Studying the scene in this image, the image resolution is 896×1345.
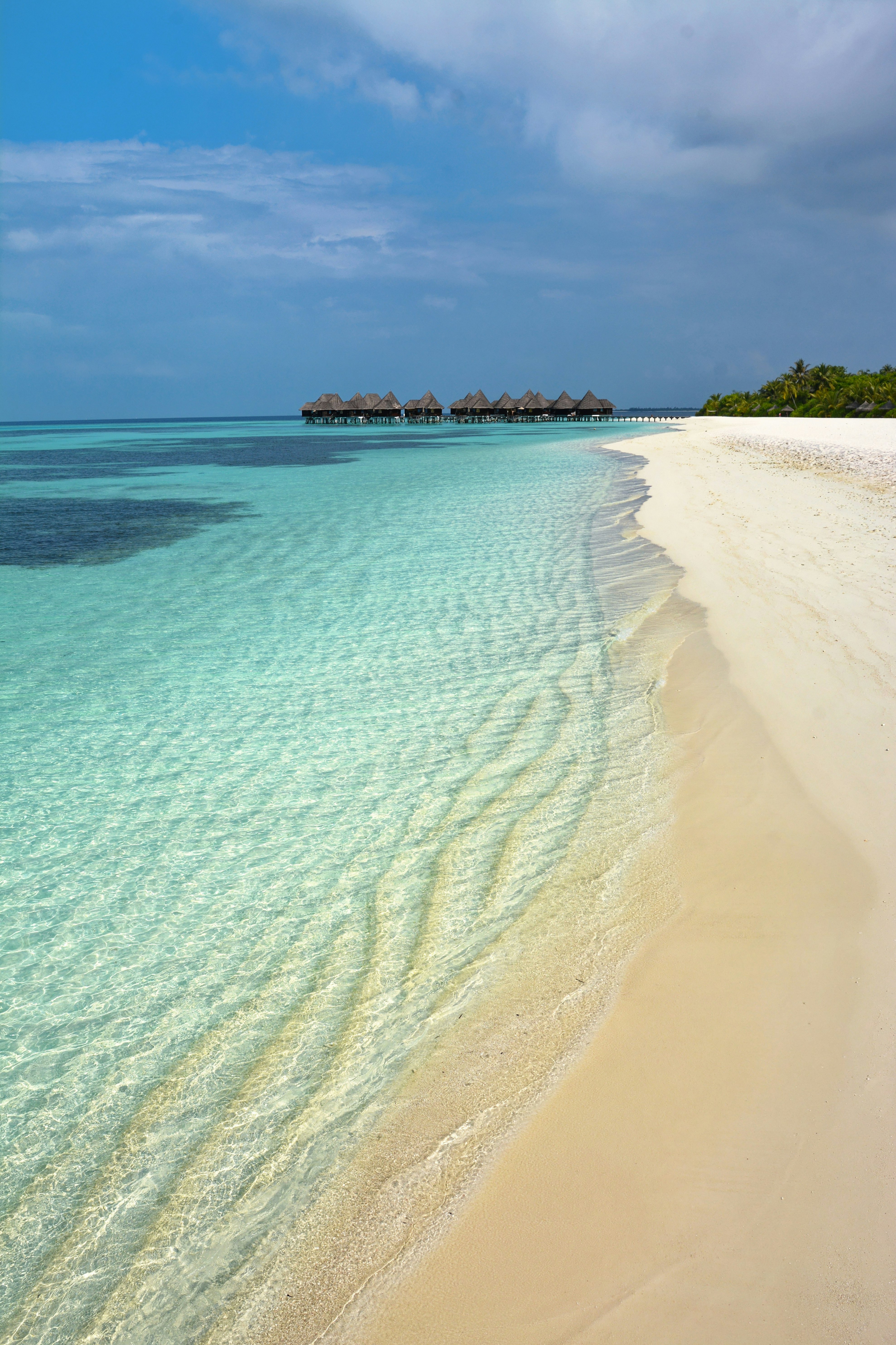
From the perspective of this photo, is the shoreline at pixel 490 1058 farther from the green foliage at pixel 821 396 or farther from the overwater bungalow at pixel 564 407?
the overwater bungalow at pixel 564 407

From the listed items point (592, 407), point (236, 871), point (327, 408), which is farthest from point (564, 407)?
point (236, 871)

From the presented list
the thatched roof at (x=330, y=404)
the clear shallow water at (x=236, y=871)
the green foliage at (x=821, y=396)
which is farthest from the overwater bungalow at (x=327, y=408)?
the clear shallow water at (x=236, y=871)

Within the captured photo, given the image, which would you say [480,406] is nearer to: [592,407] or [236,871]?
[592,407]

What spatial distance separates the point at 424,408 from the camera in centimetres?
7838

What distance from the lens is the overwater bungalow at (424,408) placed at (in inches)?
3034

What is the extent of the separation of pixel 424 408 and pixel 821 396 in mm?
40474

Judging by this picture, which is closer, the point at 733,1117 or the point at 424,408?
the point at 733,1117

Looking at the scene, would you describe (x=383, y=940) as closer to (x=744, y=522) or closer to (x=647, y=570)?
(x=647, y=570)

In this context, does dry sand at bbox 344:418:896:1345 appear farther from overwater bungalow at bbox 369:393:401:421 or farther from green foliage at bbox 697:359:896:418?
overwater bungalow at bbox 369:393:401:421

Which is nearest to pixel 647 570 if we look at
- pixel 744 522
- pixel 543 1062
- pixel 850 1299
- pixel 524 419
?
pixel 744 522

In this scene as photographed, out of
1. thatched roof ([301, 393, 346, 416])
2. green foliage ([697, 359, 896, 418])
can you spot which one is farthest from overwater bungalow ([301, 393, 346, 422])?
green foliage ([697, 359, 896, 418])

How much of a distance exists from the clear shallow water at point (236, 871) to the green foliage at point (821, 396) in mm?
40571

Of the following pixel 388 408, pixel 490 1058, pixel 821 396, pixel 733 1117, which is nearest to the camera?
pixel 733 1117

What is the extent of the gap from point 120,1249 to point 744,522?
37.5 ft
